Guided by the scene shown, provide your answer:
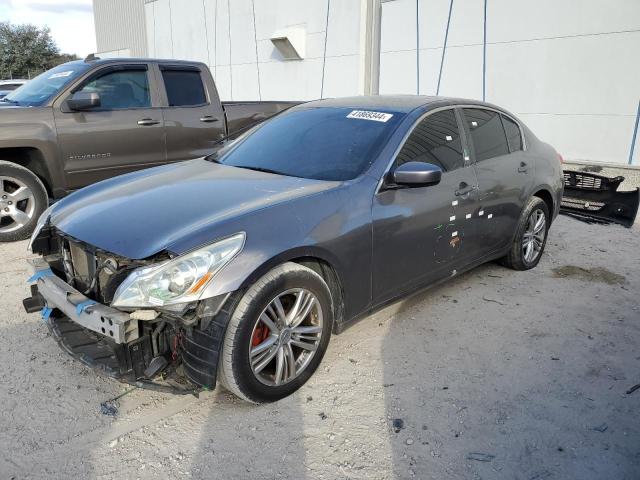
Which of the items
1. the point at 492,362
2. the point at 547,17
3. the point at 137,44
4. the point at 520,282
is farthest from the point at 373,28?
the point at 137,44

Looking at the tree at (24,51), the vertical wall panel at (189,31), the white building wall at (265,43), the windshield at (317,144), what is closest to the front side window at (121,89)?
the windshield at (317,144)

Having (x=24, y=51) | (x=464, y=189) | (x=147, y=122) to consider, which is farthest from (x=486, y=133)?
(x=24, y=51)

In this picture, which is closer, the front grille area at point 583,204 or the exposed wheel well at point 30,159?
the exposed wheel well at point 30,159

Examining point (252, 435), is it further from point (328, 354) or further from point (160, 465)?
point (328, 354)

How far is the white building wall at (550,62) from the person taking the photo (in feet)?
27.9

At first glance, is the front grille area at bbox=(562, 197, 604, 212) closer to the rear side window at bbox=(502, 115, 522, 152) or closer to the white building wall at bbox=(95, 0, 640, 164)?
the white building wall at bbox=(95, 0, 640, 164)

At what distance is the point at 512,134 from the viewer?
4707 millimetres

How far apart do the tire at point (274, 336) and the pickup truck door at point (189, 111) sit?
4135 mm

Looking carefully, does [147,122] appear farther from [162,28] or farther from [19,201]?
[162,28]

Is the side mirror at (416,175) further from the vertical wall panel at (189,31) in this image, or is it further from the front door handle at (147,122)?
the vertical wall panel at (189,31)

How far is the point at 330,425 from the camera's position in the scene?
108 inches

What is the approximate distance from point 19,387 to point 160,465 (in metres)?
1.15

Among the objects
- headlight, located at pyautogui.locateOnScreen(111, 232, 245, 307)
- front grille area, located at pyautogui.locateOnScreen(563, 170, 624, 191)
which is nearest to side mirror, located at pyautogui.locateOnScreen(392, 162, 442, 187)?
headlight, located at pyautogui.locateOnScreen(111, 232, 245, 307)

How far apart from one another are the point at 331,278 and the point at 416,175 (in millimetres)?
824
